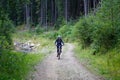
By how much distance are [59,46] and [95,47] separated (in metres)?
3.04

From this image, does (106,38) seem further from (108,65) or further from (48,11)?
(48,11)

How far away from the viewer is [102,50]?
21.5 m

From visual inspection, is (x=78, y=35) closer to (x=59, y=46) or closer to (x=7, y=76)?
(x=59, y=46)

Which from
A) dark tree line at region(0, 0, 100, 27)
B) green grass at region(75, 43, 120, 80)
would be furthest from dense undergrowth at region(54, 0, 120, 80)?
dark tree line at region(0, 0, 100, 27)

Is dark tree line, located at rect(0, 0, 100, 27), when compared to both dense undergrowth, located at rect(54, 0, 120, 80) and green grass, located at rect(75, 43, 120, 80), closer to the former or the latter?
dense undergrowth, located at rect(54, 0, 120, 80)

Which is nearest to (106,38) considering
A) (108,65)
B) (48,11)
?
(108,65)

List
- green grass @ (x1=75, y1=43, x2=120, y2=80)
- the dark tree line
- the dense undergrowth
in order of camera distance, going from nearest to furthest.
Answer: green grass @ (x1=75, y1=43, x2=120, y2=80) < the dense undergrowth < the dark tree line

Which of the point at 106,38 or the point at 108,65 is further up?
the point at 106,38

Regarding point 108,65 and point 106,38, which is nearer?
point 108,65

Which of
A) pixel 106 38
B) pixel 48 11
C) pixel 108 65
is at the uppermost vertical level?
pixel 106 38

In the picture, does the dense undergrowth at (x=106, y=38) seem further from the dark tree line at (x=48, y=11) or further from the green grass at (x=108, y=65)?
the dark tree line at (x=48, y=11)

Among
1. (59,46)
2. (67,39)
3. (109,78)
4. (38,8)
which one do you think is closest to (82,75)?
(109,78)

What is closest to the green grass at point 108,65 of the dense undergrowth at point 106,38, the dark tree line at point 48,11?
the dense undergrowth at point 106,38

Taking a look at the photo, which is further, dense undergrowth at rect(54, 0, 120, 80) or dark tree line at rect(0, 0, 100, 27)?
dark tree line at rect(0, 0, 100, 27)
